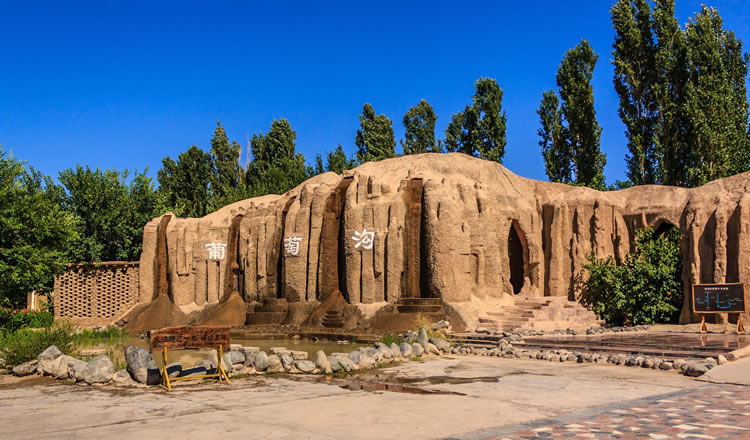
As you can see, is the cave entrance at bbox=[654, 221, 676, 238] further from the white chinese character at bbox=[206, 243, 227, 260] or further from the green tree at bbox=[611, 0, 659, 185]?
the white chinese character at bbox=[206, 243, 227, 260]

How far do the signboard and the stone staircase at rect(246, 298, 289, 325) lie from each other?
1524 centimetres

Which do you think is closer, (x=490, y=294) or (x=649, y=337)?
(x=649, y=337)

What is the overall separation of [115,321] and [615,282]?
21382mm

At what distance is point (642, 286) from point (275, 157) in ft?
108

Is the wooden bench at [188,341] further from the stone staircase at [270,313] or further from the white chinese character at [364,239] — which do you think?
the stone staircase at [270,313]

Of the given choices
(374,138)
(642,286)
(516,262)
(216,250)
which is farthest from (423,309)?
(374,138)

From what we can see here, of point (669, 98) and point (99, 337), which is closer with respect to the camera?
point (99, 337)

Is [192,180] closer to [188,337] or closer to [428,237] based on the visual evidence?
[428,237]

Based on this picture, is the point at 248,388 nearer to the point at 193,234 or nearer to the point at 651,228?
the point at 651,228

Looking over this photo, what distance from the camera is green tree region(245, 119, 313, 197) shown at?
48562 mm

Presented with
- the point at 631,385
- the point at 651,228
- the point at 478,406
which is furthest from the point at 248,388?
the point at 651,228

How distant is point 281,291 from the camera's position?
28.2 m

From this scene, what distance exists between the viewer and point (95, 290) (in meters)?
32.2

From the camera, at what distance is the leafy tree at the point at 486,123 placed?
42.2 metres
